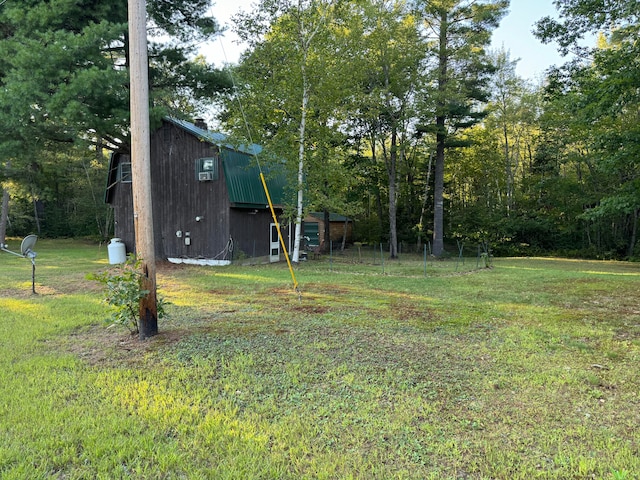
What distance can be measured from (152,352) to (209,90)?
449 inches

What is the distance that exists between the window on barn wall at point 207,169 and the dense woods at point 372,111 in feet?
4.53

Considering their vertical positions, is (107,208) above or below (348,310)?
above

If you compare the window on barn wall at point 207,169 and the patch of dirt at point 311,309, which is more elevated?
the window on barn wall at point 207,169

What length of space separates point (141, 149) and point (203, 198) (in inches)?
379

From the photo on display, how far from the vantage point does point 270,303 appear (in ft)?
23.1

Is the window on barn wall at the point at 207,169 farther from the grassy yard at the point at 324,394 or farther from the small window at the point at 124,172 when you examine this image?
the grassy yard at the point at 324,394

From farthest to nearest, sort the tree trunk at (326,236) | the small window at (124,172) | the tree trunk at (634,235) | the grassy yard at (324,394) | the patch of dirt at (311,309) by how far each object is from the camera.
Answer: the tree trunk at (634,235)
the tree trunk at (326,236)
the small window at (124,172)
the patch of dirt at (311,309)
the grassy yard at (324,394)

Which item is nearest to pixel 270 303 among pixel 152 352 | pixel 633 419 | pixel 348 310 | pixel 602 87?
pixel 348 310

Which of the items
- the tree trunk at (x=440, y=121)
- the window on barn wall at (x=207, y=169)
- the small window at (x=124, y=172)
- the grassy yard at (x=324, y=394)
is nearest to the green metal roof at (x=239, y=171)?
the window on barn wall at (x=207, y=169)

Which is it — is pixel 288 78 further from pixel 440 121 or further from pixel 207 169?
pixel 440 121

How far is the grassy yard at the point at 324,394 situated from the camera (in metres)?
2.31

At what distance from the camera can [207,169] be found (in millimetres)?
13562

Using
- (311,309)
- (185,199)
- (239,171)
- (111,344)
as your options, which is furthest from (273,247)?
(111,344)

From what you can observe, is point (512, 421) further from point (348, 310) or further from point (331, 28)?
point (331, 28)
